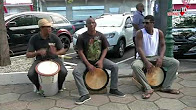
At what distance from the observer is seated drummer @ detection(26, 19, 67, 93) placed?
13.9ft

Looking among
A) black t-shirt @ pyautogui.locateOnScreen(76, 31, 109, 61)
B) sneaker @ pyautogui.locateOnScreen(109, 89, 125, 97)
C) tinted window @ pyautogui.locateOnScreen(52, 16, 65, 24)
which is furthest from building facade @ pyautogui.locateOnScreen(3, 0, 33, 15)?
A: sneaker @ pyautogui.locateOnScreen(109, 89, 125, 97)

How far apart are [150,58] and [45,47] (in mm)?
2057

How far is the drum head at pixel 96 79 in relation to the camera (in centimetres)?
429

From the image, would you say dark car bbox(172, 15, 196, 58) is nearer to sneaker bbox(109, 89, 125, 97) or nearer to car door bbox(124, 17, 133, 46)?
car door bbox(124, 17, 133, 46)

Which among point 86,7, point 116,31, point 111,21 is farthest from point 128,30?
point 86,7

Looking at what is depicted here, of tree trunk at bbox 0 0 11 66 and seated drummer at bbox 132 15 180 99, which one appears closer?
seated drummer at bbox 132 15 180 99

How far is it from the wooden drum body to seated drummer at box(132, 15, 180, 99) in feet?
4.81

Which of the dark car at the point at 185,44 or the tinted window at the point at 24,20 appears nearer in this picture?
the dark car at the point at 185,44

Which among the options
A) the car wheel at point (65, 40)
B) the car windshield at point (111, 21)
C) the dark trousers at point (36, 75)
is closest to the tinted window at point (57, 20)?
the car wheel at point (65, 40)

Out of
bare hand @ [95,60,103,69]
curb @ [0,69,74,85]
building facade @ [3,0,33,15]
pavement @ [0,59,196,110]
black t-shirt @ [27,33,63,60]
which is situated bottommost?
pavement @ [0,59,196,110]

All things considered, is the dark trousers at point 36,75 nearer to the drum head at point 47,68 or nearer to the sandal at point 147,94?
the drum head at point 47,68

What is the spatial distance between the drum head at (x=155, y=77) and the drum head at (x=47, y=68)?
175 centimetres

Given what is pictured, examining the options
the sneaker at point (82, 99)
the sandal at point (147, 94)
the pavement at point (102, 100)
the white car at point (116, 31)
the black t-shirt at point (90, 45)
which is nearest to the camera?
the pavement at point (102, 100)

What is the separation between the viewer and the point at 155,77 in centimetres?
439
